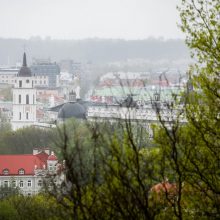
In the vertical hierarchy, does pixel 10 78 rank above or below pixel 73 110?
above


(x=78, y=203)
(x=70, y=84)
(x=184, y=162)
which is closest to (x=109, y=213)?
(x=78, y=203)

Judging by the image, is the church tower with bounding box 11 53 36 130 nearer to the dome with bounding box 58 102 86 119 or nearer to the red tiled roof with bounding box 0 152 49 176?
the dome with bounding box 58 102 86 119

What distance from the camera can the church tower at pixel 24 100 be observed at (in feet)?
274

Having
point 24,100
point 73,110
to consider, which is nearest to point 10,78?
point 73,110

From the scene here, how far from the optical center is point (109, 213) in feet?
36.2

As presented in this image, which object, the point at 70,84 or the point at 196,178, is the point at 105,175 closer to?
the point at 196,178

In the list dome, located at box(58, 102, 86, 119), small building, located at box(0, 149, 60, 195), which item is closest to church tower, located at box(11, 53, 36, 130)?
dome, located at box(58, 102, 86, 119)

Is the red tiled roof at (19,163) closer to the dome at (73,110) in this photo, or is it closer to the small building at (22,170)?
the small building at (22,170)

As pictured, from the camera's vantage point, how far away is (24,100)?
84.1 meters

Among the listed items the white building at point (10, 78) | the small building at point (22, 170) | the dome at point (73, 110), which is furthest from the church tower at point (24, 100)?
the white building at point (10, 78)

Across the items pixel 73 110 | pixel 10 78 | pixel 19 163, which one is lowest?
pixel 19 163

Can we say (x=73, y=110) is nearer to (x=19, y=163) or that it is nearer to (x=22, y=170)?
(x=22, y=170)

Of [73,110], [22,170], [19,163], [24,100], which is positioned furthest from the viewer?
[73,110]

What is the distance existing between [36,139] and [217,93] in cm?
5052
